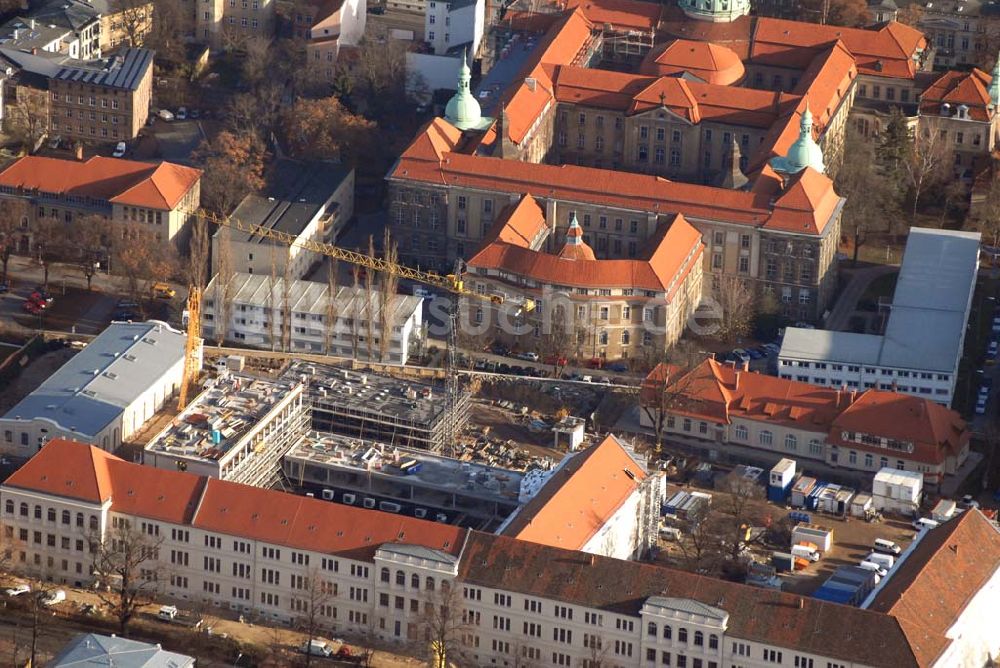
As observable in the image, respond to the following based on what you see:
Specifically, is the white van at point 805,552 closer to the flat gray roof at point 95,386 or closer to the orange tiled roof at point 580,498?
the orange tiled roof at point 580,498

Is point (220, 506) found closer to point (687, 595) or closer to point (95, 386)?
point (95, 386)

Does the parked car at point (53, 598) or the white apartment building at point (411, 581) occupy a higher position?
the white apartment building at point (411, 581)

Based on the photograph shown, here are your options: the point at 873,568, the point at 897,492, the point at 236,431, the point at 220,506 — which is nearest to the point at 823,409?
the point at 897,492

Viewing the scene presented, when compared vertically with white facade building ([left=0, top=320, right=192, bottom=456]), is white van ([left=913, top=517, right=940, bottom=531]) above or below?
below

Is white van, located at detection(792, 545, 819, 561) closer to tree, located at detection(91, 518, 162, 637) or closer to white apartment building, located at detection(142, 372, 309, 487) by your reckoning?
white apartment building, located at detection(142, 372, 309, 487)

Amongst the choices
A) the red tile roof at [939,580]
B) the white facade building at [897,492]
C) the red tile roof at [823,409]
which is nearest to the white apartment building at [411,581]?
the red tile roof at [939,580]

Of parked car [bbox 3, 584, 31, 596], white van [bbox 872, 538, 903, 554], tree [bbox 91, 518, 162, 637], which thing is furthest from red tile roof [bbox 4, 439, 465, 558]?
white van [bbox 872, 538, 903, 554]
